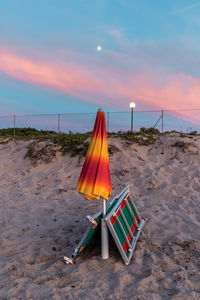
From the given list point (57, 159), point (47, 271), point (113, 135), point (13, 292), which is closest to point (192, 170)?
point (113, 135)

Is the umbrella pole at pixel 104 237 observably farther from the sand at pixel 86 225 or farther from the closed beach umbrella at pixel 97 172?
the sand at pixel 86 225

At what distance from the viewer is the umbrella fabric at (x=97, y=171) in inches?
152

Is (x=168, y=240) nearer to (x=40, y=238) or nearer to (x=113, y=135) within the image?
(x=40, y=238)

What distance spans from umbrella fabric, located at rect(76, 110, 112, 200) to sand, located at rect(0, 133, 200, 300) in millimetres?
1247

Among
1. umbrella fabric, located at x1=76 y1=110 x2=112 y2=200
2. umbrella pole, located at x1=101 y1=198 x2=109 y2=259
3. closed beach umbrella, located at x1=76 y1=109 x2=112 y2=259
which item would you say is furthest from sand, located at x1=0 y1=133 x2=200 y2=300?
umbrella fabric, located at x1=76 y1=110 x2=112 y2=200

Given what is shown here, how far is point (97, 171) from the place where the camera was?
12.8 feet

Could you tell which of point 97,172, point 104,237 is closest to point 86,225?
point 104,237

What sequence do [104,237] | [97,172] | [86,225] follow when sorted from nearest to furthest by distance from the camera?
1. [97,172]
2. [104,237]
3. [86,225]

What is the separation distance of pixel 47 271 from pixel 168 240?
2.34 m

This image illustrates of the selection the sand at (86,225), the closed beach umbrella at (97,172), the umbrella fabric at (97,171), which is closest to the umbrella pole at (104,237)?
the closed beach umbrella at (97,172)

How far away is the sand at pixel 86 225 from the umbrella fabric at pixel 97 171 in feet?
4.09

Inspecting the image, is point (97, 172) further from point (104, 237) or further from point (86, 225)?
point (86, 225)

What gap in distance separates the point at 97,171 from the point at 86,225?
100 inches

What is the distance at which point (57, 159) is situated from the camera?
36.7 ft
